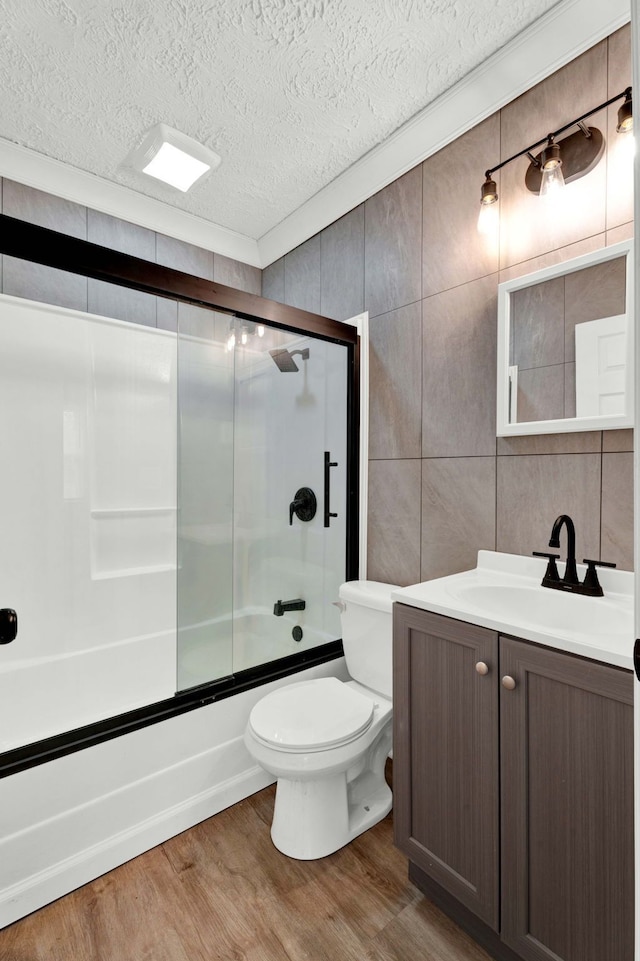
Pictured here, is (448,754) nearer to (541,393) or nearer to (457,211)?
(541,393)

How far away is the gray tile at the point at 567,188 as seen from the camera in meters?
1.37

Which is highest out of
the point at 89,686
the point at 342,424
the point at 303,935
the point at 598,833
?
the point at 342,424

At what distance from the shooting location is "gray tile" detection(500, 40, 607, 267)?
1.37m

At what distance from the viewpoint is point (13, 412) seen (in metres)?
2.02

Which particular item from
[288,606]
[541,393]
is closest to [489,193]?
[541,393]

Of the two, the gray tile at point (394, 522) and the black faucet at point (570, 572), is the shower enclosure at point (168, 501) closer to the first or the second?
the gray tile at point (394, 522)

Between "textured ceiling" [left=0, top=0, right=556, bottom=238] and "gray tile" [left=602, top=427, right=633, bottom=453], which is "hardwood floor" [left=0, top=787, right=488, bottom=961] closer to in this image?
"gray tile" [left=602, top=427, right=633, bottom=453]

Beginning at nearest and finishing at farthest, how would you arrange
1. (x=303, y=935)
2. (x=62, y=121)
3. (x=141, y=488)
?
(x=303, y=935) < (x=62, y=121) < (x=141, y=488)

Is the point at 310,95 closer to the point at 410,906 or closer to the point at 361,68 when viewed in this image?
the point at 361,68

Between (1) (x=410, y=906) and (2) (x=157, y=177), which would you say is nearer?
(1) (x=410, y=906)

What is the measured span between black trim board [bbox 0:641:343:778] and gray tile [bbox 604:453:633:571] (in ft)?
4.11

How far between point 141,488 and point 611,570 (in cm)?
202

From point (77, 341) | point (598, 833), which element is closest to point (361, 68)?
point (77, 341)

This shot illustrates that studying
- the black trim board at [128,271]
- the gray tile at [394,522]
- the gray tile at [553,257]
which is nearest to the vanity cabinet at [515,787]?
the gray tile at [394,522]
